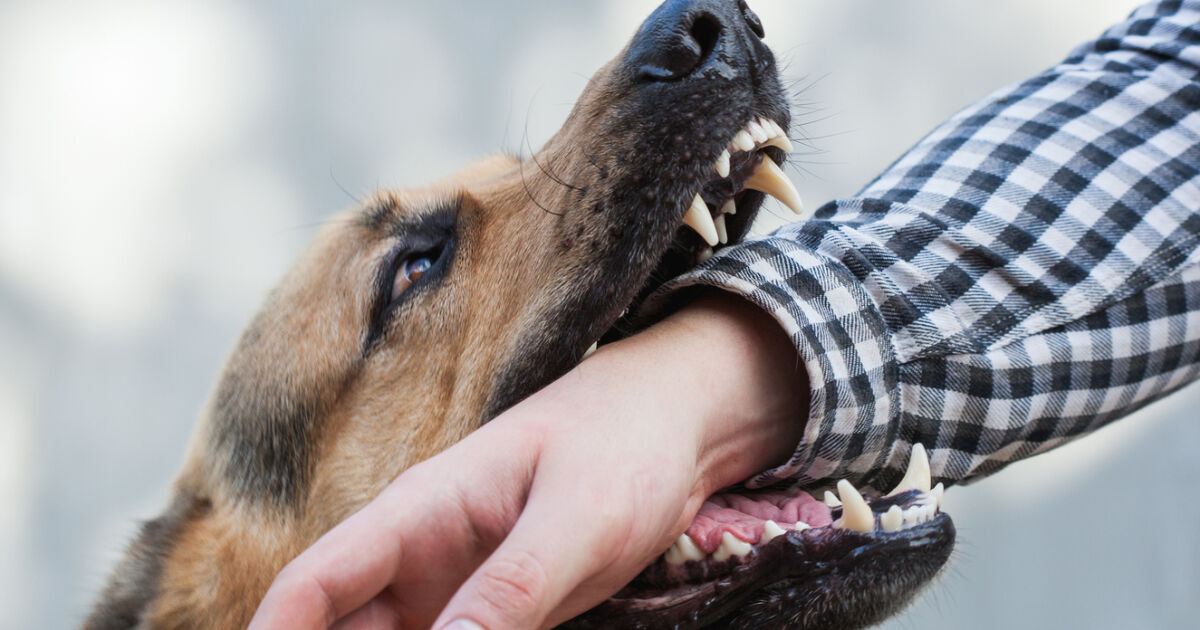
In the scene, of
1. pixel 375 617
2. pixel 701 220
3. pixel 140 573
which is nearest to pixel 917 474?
pixel 701 220

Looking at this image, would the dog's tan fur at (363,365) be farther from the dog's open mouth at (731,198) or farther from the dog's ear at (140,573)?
the dog's open mouth at (731,198)

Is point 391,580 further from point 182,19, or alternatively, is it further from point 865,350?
point 182,19

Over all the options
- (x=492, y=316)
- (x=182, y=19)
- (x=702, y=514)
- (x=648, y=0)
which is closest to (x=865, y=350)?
(x=702, y=514)

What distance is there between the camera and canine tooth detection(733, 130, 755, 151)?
1737mm

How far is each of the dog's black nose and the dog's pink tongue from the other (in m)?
0.79

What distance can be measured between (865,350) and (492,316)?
741 millimetres

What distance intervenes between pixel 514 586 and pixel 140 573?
1.67m

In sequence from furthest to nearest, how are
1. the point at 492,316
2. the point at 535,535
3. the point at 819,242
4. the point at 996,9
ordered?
1. the point at 996,9
2. the point at 492,316
3. the point at 819,242
4. the point at 535,535

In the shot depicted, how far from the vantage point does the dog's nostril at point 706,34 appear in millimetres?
1771

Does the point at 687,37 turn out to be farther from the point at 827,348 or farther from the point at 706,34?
the point at 827,348

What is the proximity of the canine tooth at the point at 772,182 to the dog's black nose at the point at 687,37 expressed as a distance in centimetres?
22

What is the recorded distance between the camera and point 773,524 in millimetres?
1559

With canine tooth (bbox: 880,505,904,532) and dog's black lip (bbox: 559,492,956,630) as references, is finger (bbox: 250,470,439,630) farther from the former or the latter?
canine tooth (bbox: 880,505,904,532)

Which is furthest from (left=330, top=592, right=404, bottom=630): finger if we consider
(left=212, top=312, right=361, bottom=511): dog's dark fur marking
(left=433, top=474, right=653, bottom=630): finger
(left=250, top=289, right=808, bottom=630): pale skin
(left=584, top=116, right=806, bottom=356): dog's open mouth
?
(left=212, top=312, right=361, bottom=511): dog's dark fur marking
